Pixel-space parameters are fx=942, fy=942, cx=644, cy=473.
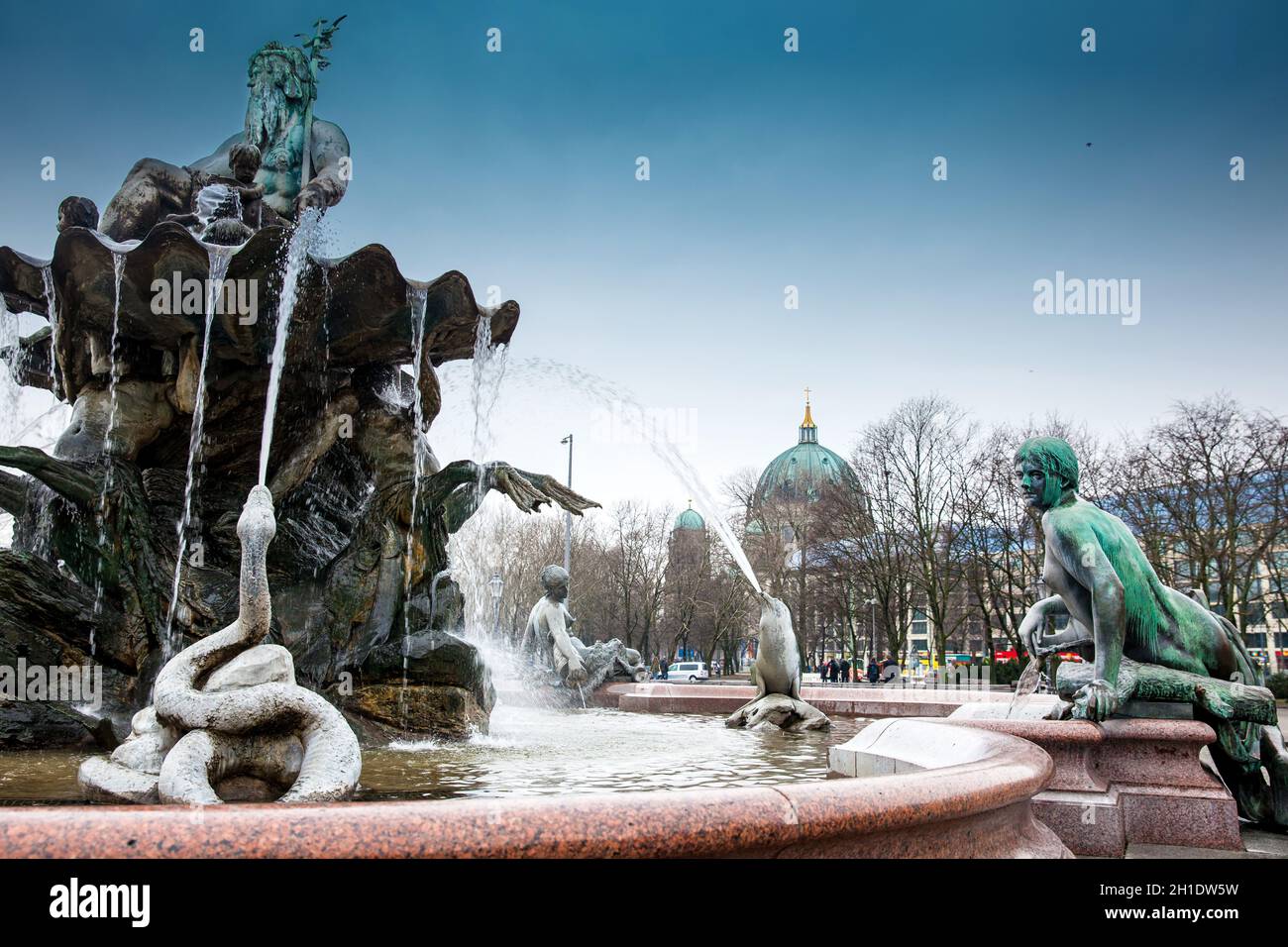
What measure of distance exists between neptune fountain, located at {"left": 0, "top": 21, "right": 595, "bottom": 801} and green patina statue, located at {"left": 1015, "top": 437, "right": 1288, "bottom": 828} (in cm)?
540

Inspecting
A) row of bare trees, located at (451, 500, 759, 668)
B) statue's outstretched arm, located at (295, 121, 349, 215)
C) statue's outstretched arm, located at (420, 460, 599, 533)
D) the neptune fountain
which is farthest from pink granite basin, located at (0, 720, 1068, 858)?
row of bare trees, located at (451, 500, 759, 668)

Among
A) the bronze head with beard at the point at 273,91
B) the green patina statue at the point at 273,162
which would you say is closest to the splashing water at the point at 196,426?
the green patina statue at the point at 273,162

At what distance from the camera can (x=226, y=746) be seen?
4.19 meters

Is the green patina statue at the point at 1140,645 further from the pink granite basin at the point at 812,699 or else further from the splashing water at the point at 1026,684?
the pink granite basin at the point at 812,699

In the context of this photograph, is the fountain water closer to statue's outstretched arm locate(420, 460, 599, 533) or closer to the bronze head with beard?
statue's outstretched arm locate(420, 460, 599, 533)

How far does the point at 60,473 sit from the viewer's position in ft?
26.6

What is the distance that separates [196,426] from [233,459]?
0.61 meters

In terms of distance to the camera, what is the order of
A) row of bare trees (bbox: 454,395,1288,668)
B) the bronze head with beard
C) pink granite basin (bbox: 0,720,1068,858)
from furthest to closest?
1. row of bare trees (bbox: 454,395,1288,668)
2. the bronze head with beard
3. pink granite basin (bbox: 0,720,1068,858)

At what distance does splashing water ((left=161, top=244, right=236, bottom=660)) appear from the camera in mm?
8164

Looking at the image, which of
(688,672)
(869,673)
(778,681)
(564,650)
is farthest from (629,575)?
(778,681)
